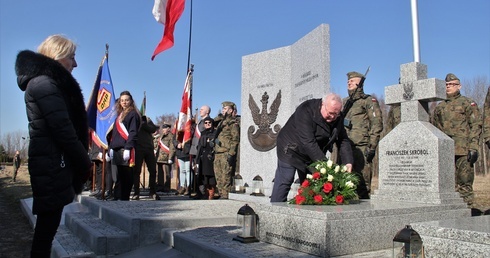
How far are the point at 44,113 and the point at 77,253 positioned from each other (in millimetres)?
2688

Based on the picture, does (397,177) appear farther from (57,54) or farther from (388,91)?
(57,54)

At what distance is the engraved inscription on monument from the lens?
19.0 ft

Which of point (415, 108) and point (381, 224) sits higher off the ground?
point (415, 108)

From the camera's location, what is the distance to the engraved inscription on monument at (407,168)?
5781mm

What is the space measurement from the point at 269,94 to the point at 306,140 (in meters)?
5.38

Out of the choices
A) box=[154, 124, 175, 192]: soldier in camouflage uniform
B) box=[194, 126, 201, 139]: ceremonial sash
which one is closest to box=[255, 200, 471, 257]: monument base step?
box=[194, 126, 201, 139]: ceremonial sash

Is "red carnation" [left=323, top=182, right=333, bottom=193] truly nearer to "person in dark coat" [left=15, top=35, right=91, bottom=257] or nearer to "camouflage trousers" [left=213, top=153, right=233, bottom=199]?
"person in dark coat" [left=15, top=35, right=91, bottom=257]

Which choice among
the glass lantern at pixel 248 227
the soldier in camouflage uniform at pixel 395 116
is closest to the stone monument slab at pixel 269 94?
the soldier in camouflage uniform at pixel 395 116

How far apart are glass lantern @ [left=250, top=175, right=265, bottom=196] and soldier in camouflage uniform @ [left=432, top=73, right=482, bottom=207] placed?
404cm

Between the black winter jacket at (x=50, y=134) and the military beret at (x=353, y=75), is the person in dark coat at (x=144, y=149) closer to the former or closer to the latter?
the military beret at (x=353, y=75)

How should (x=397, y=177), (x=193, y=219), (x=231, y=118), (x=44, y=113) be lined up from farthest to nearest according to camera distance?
(x=231, y=118)
(x=397, y=177)
(x=193, y=219)
(x=44, y=113)

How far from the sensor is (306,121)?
5336 millimetres

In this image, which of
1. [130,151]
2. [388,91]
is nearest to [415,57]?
[388,91]

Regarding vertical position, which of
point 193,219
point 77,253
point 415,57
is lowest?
point 77,253
